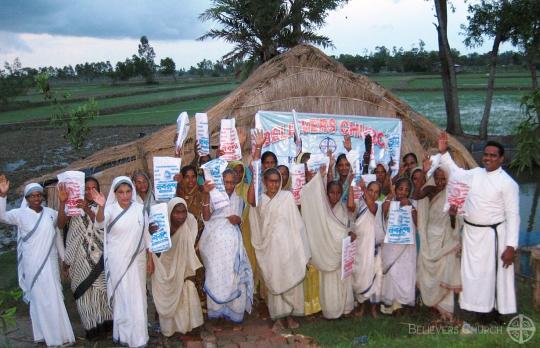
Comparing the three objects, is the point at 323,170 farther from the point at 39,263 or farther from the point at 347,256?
the point at 39,263

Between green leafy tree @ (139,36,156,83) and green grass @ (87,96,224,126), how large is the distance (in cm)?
1967

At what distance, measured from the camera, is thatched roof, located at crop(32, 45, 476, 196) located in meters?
6.36

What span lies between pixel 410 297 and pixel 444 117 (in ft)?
67.7

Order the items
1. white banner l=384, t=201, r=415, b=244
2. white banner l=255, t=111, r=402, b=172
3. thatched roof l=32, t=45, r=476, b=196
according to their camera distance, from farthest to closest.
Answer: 1. white banner l=255, t=111, r=402, b=172
2. thatched roof l=32, t=45, r=476, b=196
3. white banner l=384, t=201, r=415, b=244

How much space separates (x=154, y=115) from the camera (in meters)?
30.0

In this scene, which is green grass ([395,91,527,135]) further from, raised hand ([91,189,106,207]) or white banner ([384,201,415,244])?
raised hand ([91,189,106,207])

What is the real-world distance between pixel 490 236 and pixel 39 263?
432 cm

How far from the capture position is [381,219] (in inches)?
205

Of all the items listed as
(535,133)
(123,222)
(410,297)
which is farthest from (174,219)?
(535,133)

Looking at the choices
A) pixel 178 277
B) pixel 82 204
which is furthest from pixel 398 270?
pixel 82 204

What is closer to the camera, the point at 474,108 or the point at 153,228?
the point at 153,228

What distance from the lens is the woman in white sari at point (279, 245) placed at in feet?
16.3

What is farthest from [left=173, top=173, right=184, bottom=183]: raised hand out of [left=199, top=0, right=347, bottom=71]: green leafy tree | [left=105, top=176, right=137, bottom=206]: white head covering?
[left=199, top=0, right=347, bottom=71]: green leafy tree

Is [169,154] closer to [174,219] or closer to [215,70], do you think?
[174,219]
